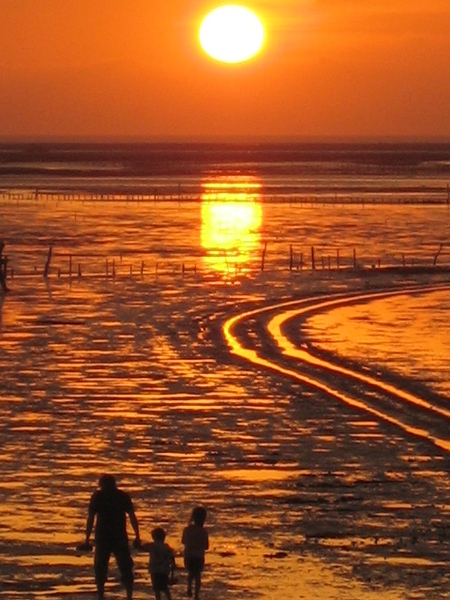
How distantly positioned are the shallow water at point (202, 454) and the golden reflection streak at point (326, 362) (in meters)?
0.49

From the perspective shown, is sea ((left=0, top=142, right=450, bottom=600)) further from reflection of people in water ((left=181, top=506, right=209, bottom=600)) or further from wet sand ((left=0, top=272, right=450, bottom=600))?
reflection of people in water ((left=181, top=506, right=209, bottom=600))

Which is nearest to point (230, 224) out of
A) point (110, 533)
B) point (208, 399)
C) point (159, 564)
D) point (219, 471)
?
point (208, 399)

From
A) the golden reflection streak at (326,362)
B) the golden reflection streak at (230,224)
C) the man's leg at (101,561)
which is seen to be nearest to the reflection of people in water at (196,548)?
the man's leg at (101,561)

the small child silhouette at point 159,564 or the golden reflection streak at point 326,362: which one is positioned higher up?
the golden reflection streak at point 326,362

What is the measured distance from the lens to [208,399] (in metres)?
32.3

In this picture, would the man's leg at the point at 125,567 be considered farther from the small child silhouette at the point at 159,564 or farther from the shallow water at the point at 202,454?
the shallow water at the point at 202,454

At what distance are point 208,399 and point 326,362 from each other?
6.36 metres

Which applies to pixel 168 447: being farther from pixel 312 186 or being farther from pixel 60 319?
pixel 312 186

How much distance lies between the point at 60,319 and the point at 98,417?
17.8m

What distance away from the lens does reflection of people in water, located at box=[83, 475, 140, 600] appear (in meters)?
17.1

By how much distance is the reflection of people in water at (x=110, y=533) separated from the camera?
1714 centimetres

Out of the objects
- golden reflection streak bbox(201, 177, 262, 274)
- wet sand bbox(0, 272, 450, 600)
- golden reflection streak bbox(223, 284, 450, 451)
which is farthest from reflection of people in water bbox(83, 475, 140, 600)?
golden reflection streak bbox(201, 177, 262, 274)

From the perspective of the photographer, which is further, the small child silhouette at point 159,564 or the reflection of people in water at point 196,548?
the reflection of people in water at point 196,548

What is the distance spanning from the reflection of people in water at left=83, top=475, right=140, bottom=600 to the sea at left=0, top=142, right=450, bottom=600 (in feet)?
2.81
